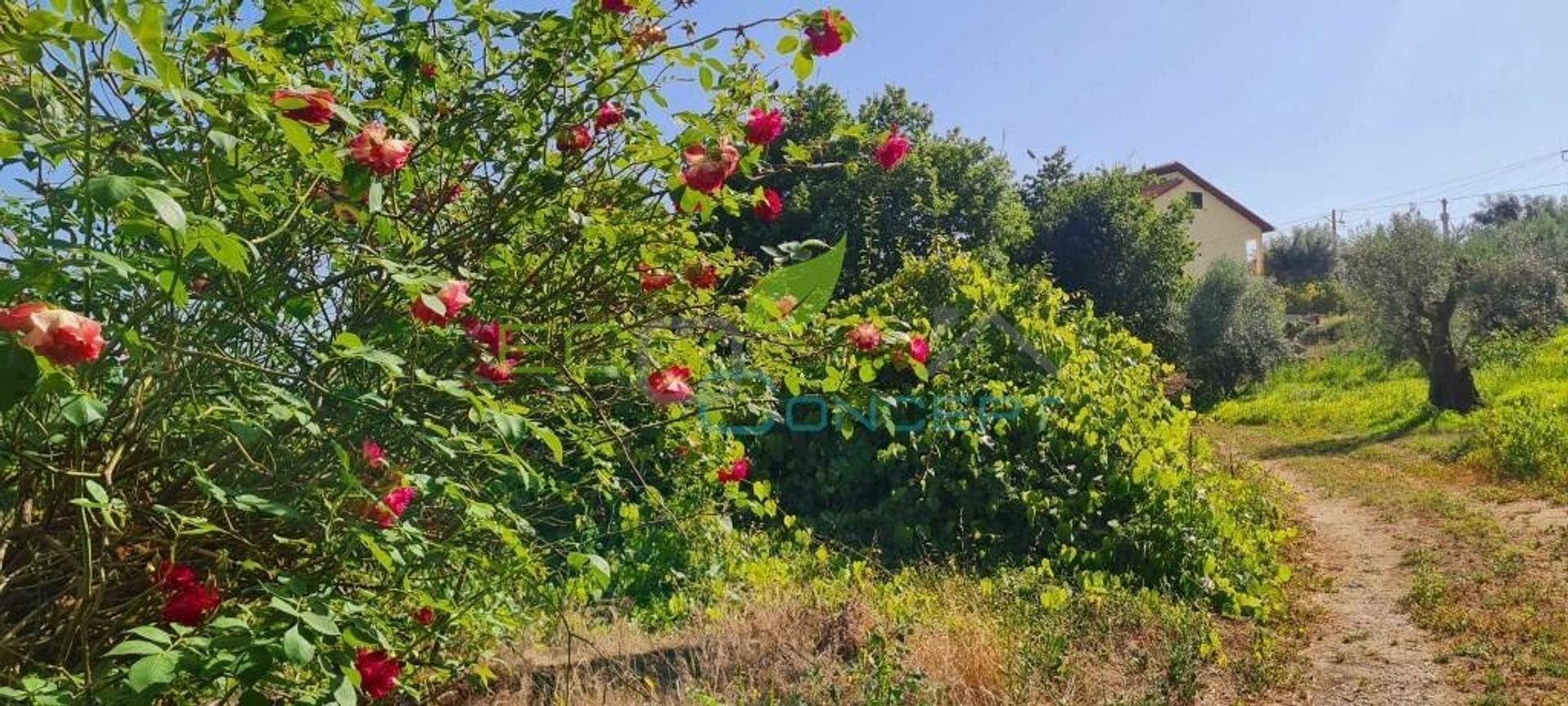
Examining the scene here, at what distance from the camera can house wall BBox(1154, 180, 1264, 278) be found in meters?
41.0

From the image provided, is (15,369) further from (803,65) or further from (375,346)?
(803,65)

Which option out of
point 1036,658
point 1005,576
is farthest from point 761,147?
point 1005,576

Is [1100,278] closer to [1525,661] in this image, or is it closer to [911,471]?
[911,471]

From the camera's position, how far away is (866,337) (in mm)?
2619

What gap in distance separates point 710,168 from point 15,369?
4.76 feet

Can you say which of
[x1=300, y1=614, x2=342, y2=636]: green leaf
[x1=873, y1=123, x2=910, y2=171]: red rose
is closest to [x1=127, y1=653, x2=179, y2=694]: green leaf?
[x1=300, y1=614, x2=342, y2=636]: green leaf

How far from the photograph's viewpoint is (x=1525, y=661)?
471 cm

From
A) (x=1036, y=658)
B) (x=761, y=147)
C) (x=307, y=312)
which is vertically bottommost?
(x=1036, y=658)

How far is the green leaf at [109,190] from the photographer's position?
1.33 m

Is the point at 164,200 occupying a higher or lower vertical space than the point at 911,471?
higher

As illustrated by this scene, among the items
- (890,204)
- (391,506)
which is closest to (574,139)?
(391,506)

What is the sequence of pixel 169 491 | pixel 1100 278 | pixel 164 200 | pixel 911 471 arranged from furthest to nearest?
pixel 1100 278 < pixel 911 471 < pixel 169 491 < pixel 164 200

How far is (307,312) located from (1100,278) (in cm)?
2160

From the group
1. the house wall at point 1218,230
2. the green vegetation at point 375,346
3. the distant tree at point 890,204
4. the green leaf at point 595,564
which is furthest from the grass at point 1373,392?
the house wall at point 1218,230
